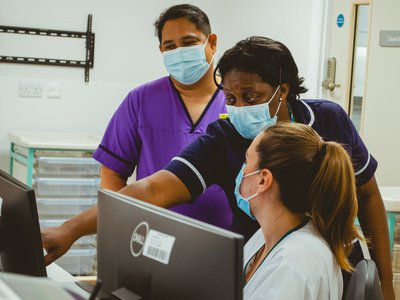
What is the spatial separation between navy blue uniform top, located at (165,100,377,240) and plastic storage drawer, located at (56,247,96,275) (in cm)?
203

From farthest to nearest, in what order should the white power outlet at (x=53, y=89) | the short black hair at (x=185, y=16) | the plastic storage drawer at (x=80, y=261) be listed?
1. the white power outlet at (x=53, y=89)
2. the plastic storage drawer at (x=80, y=261)
3. the short black hair at (x=185, y=16)

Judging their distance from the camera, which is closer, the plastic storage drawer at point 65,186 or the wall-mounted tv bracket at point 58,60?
the plastic storage drawer at point 65,186

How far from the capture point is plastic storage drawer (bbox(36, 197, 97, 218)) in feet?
11.5

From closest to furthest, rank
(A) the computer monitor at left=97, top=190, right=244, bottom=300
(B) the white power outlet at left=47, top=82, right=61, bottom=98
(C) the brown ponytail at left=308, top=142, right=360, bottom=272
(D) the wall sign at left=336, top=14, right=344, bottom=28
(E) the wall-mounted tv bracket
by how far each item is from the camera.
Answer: (A) the computer monitor at left=97, top=190, right=244, bottom=300 → (C) the brown ponytail at left=308, top=142, right=360, bottom=272 → (D) the wall sign at left=336, top=14, right=344, bottom=28 → (E) the wall-mounted tv bracket → (B) the white power outlet at left=47, top=82, right=61, bottom=98

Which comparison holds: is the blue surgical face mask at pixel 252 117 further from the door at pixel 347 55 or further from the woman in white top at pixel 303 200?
the door at pixel 347 55

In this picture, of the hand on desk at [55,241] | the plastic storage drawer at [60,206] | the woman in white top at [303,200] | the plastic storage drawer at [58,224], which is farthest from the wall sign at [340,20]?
the hand on desk at [55,241]

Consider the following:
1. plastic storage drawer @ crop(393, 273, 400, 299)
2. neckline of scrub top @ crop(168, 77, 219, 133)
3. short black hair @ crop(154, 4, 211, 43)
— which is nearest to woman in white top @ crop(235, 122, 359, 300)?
neckline of scrub top @ crop(168, 77, 219, 133)

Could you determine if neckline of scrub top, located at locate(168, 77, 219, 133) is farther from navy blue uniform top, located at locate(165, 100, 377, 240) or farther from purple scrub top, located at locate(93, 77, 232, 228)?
navy blue uniform top, located at locate(165, 100, 377, 240)

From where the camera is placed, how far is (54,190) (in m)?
3.51

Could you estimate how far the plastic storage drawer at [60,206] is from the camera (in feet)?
11.5

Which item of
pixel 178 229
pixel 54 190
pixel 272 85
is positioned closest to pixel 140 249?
pixel 178 229

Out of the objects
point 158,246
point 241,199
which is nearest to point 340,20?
point 241,199

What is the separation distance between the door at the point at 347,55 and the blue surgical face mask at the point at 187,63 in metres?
1.88

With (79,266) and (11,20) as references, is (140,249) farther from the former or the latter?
(11,20)
